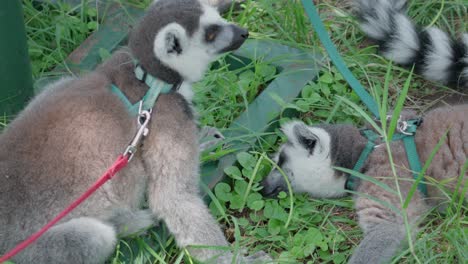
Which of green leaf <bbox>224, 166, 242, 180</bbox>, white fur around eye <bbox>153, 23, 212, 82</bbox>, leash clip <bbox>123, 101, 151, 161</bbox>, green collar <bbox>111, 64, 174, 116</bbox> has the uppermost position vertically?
white fur around eye <bbox>153, 23, 212, 82</bbox>

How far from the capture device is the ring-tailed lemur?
4035 millimetres

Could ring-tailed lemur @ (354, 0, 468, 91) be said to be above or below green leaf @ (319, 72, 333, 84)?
above

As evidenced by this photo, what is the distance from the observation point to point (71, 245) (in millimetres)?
3066

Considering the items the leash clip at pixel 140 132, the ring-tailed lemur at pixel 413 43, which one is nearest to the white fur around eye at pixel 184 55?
the leash clip at pixel 140 132

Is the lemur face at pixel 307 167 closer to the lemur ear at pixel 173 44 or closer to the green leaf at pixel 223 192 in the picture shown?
the green leaf at pixel 223 192

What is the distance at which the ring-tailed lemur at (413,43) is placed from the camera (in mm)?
4035

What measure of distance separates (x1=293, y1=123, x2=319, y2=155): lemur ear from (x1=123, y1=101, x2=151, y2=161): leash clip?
0.77m

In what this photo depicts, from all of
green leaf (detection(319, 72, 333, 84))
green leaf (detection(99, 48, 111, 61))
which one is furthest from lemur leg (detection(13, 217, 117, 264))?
green leaf (detection(319, 72, 333, 84))

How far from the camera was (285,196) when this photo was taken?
3.73 meters

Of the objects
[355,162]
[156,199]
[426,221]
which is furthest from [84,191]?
[426,221]

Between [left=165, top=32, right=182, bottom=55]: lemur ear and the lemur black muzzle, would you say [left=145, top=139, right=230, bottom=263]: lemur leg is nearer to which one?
[left=165, top=32, right=182, bottom=55]: lemur ear

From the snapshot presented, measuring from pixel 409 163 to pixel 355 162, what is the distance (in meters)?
0.28

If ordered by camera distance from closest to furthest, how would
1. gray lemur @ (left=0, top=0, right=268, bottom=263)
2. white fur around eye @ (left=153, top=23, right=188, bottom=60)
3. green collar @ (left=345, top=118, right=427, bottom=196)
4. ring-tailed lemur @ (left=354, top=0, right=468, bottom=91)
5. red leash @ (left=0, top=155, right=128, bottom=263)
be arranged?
red leash @ (left=0, top=155, right=128, bottom=263) < gray lemur @ (left=0, top=0, right=268, bottom=263) < white fur around eye @ (left=153, top=23, right=188, bottom=60) < green collar @ (left=345, top=118, right=427, bottom=196) < ring-tailed lemur @ (left=354, top=0, right=468, bottom=91)

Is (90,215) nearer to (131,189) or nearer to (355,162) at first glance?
(131,189)
